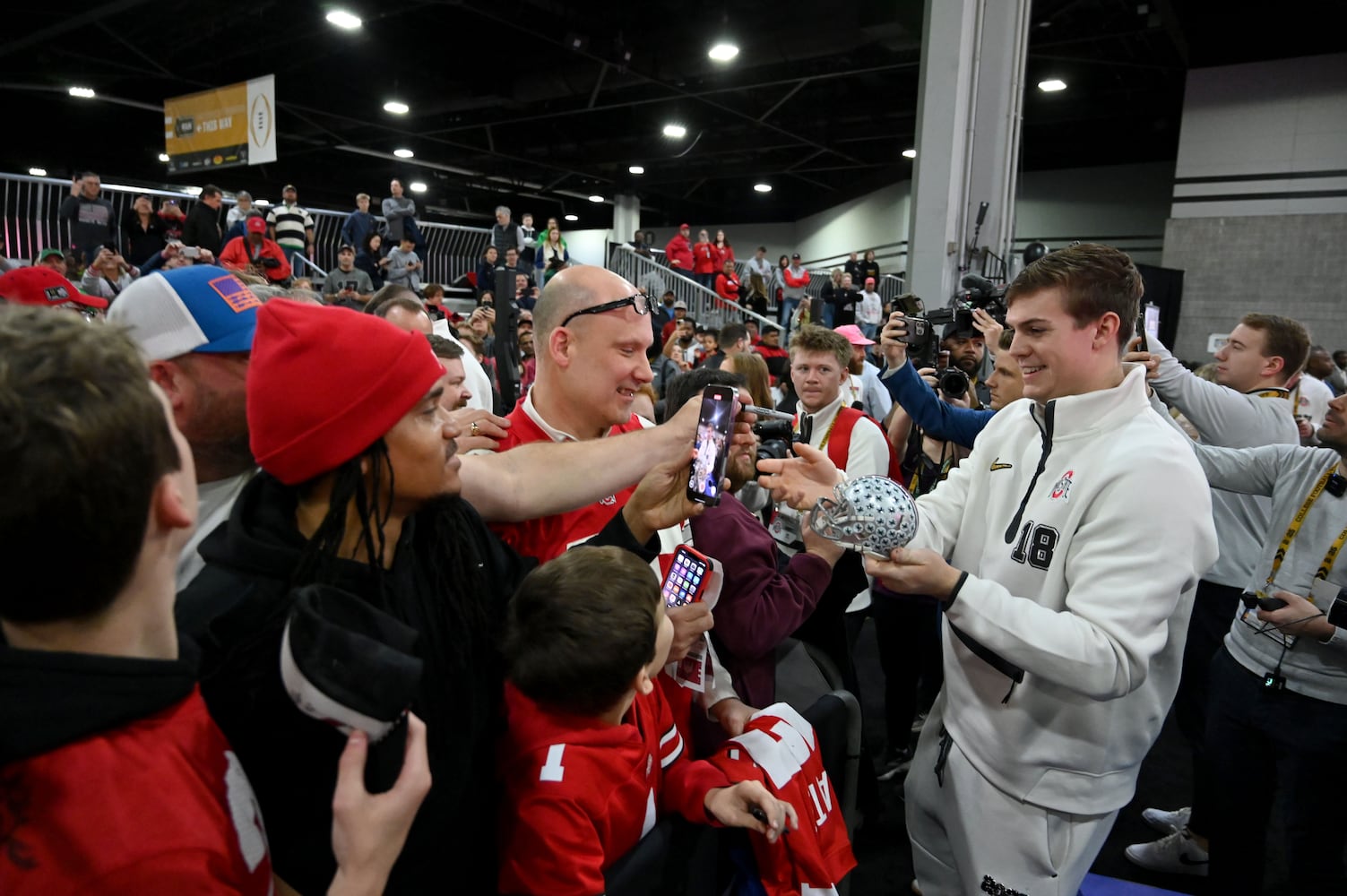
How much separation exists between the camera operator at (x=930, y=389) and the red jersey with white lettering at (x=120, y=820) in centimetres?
301

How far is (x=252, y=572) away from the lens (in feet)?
3.60

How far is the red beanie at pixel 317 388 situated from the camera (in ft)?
3.65

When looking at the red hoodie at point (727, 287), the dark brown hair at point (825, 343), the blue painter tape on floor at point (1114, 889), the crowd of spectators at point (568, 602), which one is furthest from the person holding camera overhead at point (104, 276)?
the red hoodie at point (727, 287)

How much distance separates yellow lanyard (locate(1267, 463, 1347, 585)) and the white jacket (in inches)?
36.1

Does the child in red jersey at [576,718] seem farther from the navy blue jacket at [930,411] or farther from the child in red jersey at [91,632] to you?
the navy blue jacket at [930,411]

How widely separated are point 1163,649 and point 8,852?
2.17 metres

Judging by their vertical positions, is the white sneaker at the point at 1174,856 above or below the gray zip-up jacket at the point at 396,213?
below

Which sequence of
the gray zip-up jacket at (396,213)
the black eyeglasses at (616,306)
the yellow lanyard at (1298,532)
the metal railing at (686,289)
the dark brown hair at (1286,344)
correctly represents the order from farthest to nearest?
the metal railing at (686,289) < the gray zip-up jacket at (396,213) < the dark brown hair at (1286,344) < the yellow lanyard at (1298,532) < the black eyeglasses at (616,306)

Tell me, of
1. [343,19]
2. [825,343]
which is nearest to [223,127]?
[343,19]

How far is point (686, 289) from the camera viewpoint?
54.2 ft

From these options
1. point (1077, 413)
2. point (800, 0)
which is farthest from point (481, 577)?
point (800, 0)

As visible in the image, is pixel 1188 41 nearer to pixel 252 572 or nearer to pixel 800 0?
pixel 800 0

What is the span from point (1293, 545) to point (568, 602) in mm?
2453

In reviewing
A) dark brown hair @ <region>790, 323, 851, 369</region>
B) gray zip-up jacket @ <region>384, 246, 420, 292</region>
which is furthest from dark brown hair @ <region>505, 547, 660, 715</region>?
gray zip-up jacket @ <region>384, 246, 420, 292</region>
